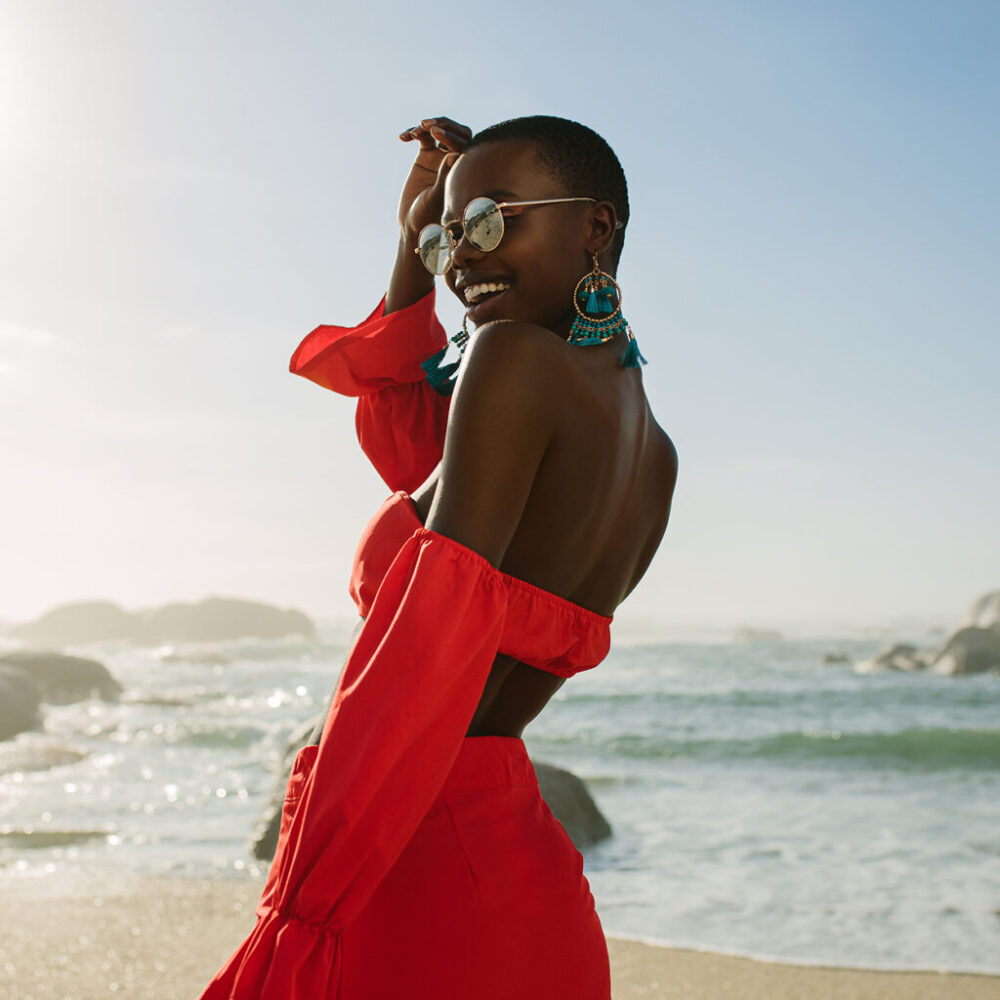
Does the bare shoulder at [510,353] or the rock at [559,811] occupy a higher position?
the bare shoulder at [510,353]

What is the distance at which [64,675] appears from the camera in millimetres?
20094

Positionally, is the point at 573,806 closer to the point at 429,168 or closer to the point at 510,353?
the point at 429,168

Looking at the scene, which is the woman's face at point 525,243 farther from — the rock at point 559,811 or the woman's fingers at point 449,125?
the rock at point 559,811

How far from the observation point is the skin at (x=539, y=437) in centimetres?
136

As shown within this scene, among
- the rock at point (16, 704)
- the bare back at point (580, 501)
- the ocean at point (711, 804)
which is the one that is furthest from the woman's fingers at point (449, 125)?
the rock at point (16, 704)

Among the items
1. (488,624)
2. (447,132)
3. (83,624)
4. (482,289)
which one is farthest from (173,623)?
(488,624)

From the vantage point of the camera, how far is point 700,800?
10.2 metres

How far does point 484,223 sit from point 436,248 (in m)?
0.18

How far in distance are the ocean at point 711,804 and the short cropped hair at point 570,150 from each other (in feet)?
7.42

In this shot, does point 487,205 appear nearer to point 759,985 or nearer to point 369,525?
point 369,525

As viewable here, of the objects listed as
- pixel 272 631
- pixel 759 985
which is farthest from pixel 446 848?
pixel 272 631

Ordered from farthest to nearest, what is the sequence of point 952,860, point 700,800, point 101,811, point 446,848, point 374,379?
1. point 700,800
2. point 101,811
3. point 952,860
4. point 374,379
5. point 446,848

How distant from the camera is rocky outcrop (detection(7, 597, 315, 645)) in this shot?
63.3m

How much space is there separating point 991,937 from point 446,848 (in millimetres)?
5405
